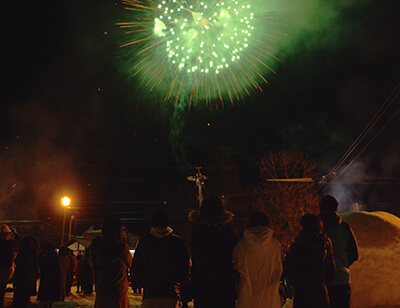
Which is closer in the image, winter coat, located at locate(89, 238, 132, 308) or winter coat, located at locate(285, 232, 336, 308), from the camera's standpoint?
winter coat, located at locate(285, 232, 336, 308)

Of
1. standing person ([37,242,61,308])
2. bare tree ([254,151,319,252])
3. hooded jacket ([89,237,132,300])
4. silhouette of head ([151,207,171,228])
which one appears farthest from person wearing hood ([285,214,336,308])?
bare tree ([254,151,319,252])

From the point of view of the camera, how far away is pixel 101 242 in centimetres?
469

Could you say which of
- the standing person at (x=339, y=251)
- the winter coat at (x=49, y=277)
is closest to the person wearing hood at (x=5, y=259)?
the winter coat at (x=49, y=277)

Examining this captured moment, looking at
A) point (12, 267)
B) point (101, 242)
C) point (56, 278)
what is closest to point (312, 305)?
point (101, 242)

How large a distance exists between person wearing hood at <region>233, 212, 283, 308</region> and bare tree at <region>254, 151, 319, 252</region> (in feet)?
84.2

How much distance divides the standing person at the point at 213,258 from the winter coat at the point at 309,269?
0.80 m

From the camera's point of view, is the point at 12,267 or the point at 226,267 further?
the point at 12,267

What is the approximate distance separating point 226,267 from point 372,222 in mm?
4946

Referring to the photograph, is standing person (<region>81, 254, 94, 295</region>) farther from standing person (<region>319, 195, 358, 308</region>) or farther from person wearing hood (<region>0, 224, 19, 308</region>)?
standing person (<region>319, 195, 358, 308</region>)

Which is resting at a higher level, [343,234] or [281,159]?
[281,159]

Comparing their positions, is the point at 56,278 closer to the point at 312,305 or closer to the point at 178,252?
the point at 178,252

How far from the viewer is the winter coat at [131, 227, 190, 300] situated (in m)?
4.03

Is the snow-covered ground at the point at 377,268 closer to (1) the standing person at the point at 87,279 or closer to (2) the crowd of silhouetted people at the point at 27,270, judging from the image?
(2) the crowd of silhouetted people at the point at 27,270

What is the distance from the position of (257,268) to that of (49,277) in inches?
257
